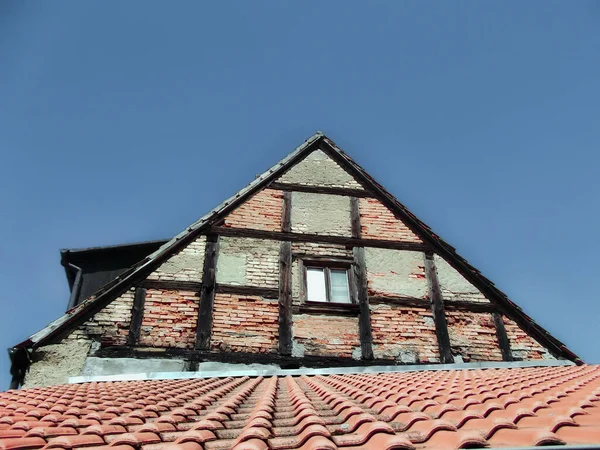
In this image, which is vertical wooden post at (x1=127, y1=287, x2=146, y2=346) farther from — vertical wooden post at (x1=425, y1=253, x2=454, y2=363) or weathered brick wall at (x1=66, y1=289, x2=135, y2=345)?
vertical wooden post at (x1=425, y1=253, x2=454, y2=363)

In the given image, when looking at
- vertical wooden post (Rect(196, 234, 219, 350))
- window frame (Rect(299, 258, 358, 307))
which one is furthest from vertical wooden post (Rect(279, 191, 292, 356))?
vertical wooden post (Rect(196, 234, 219, 350))

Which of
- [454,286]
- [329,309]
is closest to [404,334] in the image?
[329,309]

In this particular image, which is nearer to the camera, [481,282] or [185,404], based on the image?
[185,404]

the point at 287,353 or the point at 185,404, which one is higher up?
the point at 287,353

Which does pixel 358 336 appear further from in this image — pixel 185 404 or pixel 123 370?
pixel 185 404

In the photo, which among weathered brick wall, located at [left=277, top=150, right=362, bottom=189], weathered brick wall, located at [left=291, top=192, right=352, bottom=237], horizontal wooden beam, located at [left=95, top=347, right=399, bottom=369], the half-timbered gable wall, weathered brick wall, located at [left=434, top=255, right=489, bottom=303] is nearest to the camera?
horizontal wooden beam, located at [left=95, top=347, right=399, bottom=369]

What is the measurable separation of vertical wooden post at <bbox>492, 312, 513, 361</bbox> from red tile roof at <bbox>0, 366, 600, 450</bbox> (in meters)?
2.77

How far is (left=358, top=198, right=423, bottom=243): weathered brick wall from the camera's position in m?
8.54

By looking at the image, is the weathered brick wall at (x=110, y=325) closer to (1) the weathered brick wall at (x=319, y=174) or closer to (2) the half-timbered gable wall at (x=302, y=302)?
(2) the half-timbered gable wall at (x=302, y=302)

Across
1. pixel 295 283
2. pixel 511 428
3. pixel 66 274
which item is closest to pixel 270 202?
pixel 295 283

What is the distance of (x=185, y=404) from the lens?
3766 millimetres

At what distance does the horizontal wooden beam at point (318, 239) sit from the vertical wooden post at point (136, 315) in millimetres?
1644

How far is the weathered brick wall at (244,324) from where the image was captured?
22.4 ft

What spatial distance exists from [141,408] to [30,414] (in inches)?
29.3
